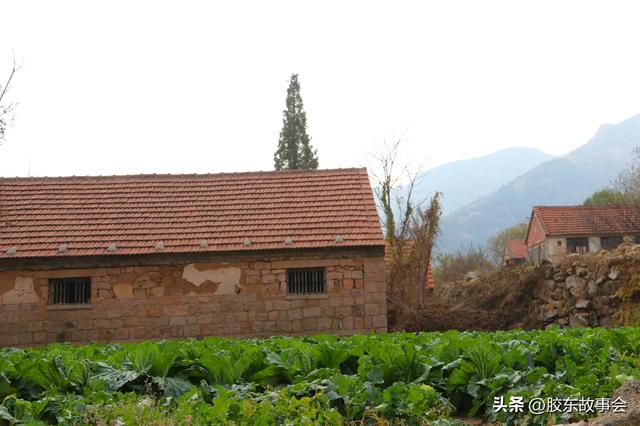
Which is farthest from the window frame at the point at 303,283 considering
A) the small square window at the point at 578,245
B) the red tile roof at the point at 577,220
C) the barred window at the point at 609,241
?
the barred window at the point at 609,241

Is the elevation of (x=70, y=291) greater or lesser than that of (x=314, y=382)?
greater

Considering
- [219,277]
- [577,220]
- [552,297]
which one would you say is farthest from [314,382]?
[577,220]

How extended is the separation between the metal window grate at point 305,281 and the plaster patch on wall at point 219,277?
1.27 m

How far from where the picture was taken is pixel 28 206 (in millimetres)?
16094

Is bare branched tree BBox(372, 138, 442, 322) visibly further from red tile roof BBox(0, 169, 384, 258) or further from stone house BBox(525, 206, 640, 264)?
stone house BBox(525, 206, 640, 264)

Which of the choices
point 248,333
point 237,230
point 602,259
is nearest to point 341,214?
point 237,230

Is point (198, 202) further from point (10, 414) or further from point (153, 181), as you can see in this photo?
point (10, 414)

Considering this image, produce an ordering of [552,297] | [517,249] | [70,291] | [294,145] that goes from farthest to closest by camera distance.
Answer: [517,249]
[294,145]
[552,297]
[70,291]

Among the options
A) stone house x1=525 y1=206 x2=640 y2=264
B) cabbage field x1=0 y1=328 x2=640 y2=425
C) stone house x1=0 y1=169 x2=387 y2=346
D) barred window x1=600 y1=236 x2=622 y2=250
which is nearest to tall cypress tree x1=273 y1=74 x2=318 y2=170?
A: stone house x1=525 y1=206 x2=640 y2=264

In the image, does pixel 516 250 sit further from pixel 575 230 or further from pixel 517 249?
pixel 575 230

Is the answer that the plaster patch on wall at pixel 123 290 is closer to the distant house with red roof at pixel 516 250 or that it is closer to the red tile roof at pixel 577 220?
the red tile roof at pixel 577 220

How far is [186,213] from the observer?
52.1ft

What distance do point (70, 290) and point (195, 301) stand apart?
10.2ft

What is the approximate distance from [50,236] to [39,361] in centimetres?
966
